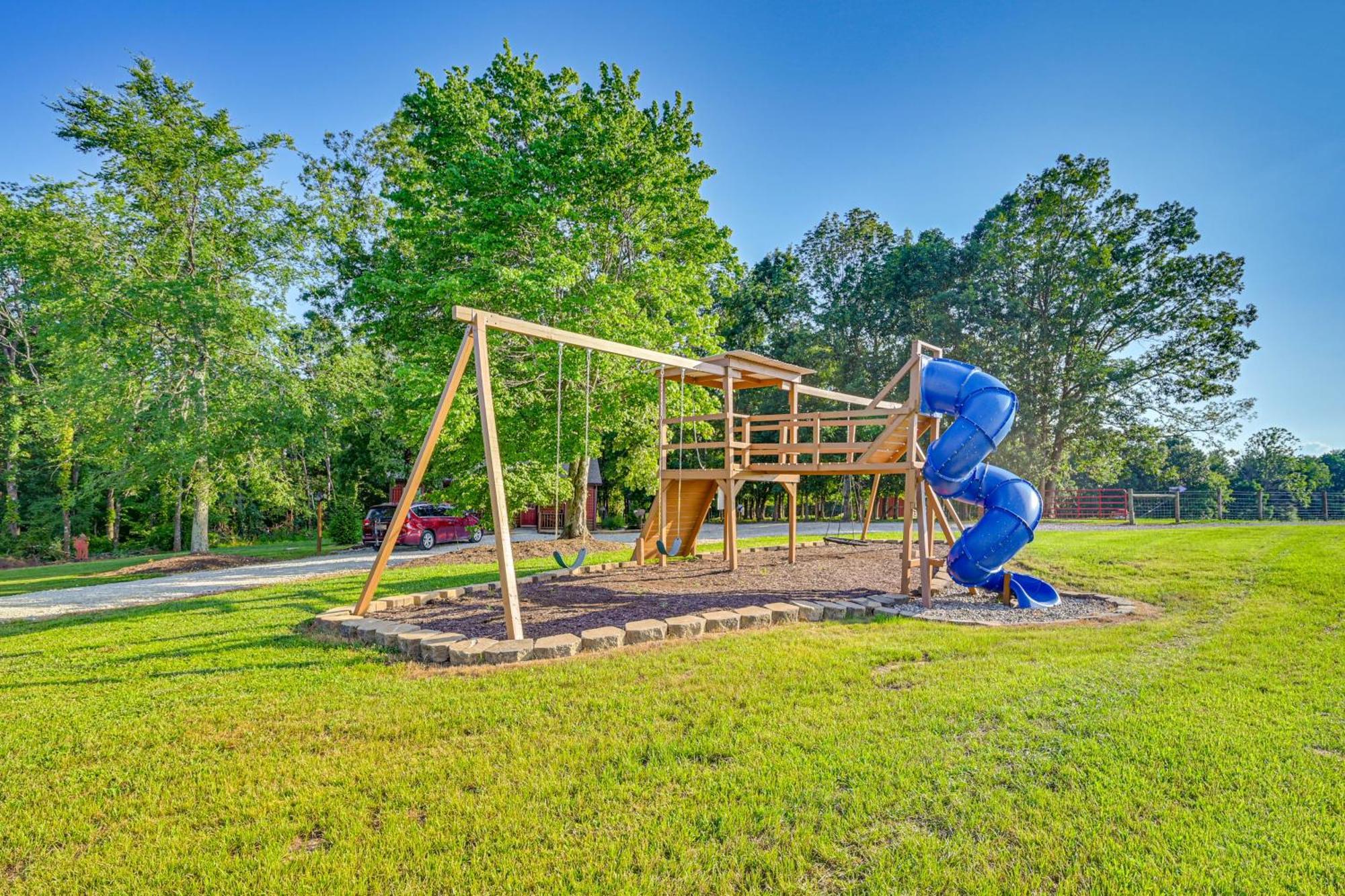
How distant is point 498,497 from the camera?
5.68 meters

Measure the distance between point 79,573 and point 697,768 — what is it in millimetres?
15964

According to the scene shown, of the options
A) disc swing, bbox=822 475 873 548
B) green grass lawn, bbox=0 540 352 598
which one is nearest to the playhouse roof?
disc swing, bbox=822 475 873 548

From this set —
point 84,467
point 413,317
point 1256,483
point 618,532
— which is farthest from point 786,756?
point 1256,483

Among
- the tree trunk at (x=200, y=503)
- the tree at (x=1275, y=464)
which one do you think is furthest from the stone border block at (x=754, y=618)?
the tree at (x=1275, y=464)

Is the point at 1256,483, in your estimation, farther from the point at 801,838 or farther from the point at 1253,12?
the point at 801,838

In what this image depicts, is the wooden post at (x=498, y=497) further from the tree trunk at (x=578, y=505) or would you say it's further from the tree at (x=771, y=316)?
the tree at (x=771, y=316)

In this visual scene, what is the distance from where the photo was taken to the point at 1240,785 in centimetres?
288

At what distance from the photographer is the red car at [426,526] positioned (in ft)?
58.9

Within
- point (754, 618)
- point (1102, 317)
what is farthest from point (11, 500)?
point (1102, 317)

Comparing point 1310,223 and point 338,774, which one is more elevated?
point 1310,223

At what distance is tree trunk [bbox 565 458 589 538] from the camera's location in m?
15.9

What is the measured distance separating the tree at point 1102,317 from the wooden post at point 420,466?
78.6 feet

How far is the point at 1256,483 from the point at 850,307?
98.6ft

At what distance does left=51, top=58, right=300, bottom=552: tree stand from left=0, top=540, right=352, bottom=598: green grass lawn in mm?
2244
